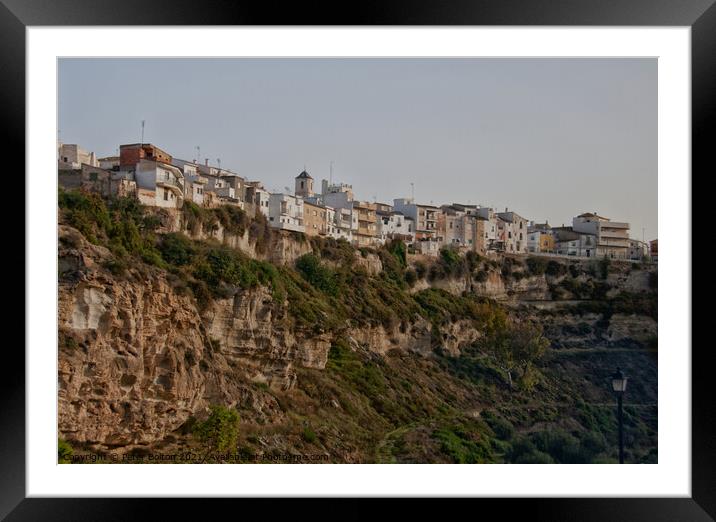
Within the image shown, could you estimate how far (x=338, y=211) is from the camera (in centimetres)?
1451

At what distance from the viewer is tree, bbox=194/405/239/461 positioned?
9523mm

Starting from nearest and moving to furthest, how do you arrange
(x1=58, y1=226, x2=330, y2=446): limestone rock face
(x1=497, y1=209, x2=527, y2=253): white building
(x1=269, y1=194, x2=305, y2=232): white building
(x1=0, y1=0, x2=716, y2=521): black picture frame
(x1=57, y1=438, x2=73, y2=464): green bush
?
(x1=0, y1=0, x2=716, y2=521): black picture frame → (x1=57, y1=438, x2=73, y2=464): green bush → (x1=58, y1=226, x2=330, y2=446): limestone rock face → (x1=269, y1=194, x2=305, y2=232): white building → (x1=497, y1=209, x2=527, y2=253): white building

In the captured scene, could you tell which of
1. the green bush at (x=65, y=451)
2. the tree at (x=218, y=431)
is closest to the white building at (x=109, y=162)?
the tree at (x=218, y=431)

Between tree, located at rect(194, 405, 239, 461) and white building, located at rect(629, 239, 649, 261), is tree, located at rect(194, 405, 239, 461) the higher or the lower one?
the lower one

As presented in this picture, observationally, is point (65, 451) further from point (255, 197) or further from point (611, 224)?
point (611, 224)

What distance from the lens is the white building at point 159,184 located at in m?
11.5

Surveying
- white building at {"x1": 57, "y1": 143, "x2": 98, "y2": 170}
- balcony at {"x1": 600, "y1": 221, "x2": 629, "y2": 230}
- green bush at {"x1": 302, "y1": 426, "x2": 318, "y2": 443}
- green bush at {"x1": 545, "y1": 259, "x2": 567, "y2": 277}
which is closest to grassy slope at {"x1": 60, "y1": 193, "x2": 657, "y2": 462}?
green bush at {"x1": 302, "y1": 426, "x2": 318, "y2": 443}

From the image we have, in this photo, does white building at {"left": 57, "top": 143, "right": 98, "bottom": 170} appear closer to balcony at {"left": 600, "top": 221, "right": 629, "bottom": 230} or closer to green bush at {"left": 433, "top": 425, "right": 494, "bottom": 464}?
green bush at {"left": 433, "top": 425, "right": 494, "bottom": 464}

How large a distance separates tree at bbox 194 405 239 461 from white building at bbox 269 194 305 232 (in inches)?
171

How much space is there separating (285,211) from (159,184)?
2.53 metres

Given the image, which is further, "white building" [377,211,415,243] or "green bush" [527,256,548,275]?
"green bush" [527,256,548,275]

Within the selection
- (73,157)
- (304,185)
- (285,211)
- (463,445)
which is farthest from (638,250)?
(73,157)

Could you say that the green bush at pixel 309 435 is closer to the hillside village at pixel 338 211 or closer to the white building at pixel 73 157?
the hillside village at pixel 338 211
